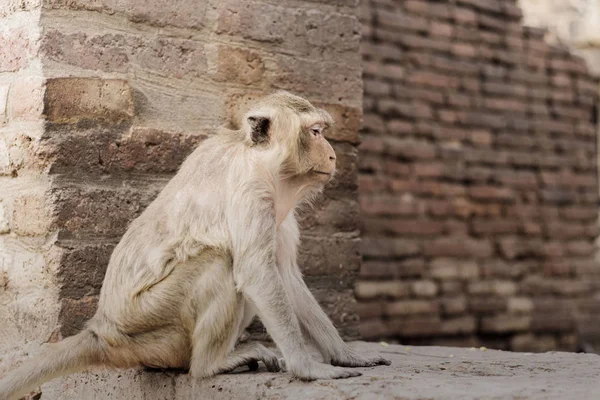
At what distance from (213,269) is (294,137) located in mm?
486

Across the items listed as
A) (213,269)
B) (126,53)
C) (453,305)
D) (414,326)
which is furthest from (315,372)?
(453,305)

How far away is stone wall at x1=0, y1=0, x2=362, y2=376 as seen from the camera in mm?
3299

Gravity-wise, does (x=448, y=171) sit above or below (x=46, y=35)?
above

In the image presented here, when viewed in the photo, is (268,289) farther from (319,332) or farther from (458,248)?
(458,248)

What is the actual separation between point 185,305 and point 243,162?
476 mm

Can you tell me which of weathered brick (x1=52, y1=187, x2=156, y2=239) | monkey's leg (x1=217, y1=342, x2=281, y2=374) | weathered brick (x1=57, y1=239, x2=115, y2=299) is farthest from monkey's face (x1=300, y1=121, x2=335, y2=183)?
weathered brick (x1=57, y1=239, x2=115, y2=299)

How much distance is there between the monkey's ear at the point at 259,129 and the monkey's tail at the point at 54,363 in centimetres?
79

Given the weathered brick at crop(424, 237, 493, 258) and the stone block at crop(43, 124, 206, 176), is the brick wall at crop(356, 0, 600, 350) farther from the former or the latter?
the stone block at crop(43, 124, 206, 176)

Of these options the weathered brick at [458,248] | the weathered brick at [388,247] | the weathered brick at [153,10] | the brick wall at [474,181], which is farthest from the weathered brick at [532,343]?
the weathered brick at [153,10]

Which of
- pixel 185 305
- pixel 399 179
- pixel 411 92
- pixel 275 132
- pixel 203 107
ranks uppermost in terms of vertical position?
pixel 411 92

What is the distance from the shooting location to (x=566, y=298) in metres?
8.84

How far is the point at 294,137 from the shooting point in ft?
10.0

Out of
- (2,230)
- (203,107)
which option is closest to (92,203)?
(2,230)

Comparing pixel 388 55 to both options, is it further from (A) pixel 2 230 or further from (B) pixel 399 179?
(A) pixel 2 230
